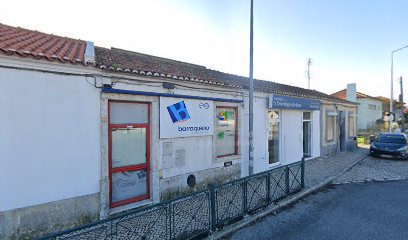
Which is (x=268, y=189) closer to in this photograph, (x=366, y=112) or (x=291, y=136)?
(x=291, y=136)

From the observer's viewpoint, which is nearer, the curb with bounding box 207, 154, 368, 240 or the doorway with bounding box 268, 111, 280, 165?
the curb with bounding box 207, 154, 368, 240

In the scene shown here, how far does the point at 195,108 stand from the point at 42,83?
3.78 meters

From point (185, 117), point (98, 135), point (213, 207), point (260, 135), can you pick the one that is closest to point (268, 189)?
point (213, 207)

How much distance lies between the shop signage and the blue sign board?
128 inches

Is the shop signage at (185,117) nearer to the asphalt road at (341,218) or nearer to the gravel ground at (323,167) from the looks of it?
the asphalt road at (341,218)

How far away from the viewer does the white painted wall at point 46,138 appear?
4176 mm

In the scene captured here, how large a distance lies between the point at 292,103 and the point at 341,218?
6.14 m

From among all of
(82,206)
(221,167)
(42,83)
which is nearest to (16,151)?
(42,83)

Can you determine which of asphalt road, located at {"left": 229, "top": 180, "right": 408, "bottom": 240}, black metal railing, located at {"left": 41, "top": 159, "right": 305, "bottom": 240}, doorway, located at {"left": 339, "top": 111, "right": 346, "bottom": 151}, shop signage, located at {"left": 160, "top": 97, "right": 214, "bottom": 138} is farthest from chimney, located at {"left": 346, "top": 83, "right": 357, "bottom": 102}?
shop signage, located at {"left": 160, "top": 97, "right": 214, "bottom": 138}

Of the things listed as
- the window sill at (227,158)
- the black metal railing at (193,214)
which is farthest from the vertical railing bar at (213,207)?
the window sill at (227,158)

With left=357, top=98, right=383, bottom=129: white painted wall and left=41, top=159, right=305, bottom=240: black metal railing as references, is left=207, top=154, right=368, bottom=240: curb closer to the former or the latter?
left=41, top=159, right=305, bottom=240: black metal railing

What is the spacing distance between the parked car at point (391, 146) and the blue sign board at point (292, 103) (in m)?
4.54

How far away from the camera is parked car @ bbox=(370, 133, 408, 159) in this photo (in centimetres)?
1305

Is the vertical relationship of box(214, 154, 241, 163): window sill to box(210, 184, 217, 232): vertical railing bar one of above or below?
above
